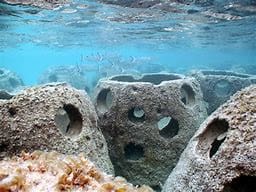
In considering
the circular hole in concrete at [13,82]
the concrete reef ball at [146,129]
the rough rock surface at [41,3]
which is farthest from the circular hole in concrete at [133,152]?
the circular hole in concrete at [13,82]

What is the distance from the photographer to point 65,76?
1158 inches

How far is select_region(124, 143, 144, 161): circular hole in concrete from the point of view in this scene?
8637 mm

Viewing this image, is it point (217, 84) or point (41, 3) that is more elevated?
point (41, 3)

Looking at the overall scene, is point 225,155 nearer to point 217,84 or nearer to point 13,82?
point 217,84

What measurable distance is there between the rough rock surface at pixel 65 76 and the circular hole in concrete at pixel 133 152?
19684mm

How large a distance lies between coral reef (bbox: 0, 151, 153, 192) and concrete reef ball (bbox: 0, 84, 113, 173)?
2.70ft

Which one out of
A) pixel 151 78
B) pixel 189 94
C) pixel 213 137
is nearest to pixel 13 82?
pixel 151 78

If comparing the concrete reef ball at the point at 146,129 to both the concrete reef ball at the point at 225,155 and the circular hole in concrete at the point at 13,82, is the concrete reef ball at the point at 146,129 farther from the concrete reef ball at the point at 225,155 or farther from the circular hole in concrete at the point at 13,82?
the circular hole in concrete at the point at 13,82

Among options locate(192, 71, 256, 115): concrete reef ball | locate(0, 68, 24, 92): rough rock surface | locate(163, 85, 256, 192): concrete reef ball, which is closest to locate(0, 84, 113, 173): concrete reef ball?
locate(163, 85, 256, 192): concrete reef ball

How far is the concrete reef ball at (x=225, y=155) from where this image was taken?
397cm

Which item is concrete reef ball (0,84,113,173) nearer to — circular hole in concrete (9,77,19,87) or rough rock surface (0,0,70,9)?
rough rock surface (0,0,70,9)

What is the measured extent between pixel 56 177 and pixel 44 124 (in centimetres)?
191

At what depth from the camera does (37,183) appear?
3.57 metres

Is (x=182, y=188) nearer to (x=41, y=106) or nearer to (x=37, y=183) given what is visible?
(x=37, y=183)
